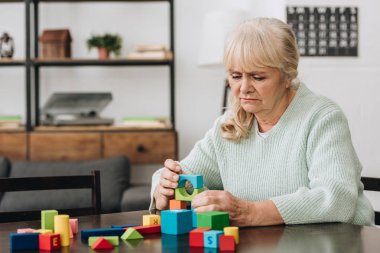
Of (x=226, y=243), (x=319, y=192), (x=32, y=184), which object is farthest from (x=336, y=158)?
(x=32, y=184)

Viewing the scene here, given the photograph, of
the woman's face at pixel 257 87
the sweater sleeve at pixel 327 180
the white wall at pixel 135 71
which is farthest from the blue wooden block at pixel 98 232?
the white wall at pixel 135 71

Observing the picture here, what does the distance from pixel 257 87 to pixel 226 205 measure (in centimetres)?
39

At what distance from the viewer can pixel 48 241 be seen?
136 cm

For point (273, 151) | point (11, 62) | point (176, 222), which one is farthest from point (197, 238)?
point (11, 62)

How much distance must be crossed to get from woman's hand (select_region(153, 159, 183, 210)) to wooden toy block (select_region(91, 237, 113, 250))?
427mm

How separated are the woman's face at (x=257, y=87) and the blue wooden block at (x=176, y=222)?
444mm

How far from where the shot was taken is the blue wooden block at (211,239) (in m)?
1.34

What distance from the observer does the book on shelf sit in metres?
4.13

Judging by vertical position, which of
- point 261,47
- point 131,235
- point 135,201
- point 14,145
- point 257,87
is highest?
point 261,47

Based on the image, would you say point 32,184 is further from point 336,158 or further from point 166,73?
point 166,73

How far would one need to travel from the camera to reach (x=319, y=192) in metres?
1.68

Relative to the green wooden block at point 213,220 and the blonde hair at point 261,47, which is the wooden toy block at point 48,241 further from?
the blonde hair at point 261,47

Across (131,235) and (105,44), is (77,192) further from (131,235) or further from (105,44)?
(131,235)

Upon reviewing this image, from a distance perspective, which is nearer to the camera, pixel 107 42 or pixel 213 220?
pixel 213 220
